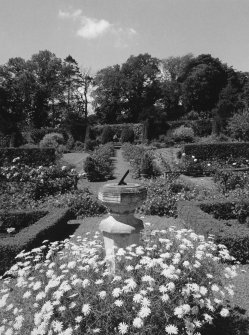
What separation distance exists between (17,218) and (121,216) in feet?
17.0

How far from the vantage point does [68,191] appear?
1285 cm

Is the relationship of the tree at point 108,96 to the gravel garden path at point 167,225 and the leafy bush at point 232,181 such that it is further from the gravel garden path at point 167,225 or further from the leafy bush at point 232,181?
the leafy bush at point 232,181

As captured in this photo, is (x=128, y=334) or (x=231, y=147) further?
(x=231, y=147)

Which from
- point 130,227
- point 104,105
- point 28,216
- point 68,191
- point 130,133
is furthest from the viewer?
point 104,105

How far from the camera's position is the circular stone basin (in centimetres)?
469

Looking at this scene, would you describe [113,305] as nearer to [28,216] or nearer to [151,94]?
[28,216]

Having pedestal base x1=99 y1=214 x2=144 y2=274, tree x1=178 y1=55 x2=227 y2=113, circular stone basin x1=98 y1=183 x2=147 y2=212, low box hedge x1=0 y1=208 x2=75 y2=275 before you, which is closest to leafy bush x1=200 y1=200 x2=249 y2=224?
low box hedge x1=0 y1=208 x2=75 y2=275

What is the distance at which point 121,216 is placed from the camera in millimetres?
4875

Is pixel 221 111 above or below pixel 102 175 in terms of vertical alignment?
above

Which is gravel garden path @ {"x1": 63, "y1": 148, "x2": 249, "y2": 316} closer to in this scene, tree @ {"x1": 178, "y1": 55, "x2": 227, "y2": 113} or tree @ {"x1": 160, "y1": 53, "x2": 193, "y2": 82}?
tree @ {"x1": 178, "y1": 55, "x2": 227, "y2": 113}

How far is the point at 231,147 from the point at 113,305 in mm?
18338

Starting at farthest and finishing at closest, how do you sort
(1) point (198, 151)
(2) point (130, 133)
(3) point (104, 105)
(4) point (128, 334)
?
(3) point (104, 105)
(2) point (130, 133)
(1) point (198, 151)
(4) point (128, 334)

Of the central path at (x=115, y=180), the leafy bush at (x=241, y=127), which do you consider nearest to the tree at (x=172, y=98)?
the leafy bush at (x=241, y=127)

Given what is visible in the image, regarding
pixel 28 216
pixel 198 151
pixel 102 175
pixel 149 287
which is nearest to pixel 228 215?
pixel 28 216
